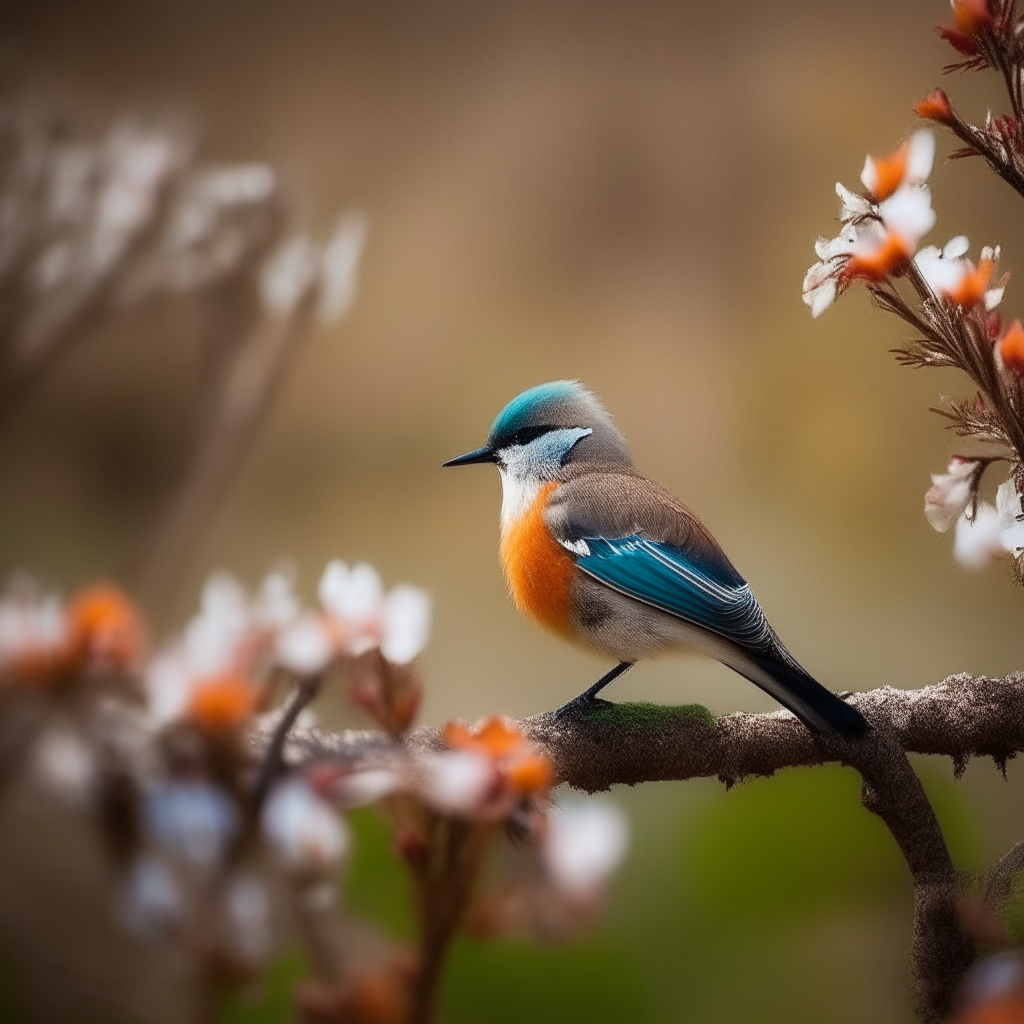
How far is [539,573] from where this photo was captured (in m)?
0.76

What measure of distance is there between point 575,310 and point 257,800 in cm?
94

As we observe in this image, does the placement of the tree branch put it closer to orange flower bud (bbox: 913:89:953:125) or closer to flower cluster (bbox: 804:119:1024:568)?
flower cluster (bbox: 804:119:1024:568)

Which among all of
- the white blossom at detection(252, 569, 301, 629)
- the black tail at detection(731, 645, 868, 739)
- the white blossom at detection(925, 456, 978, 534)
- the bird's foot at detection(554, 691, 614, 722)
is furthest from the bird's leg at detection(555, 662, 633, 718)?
the white blossom at detection(252, 569, 301, 629)

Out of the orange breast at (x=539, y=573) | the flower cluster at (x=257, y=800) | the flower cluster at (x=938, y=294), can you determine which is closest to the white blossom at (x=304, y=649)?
the flower cluster at (x=257, y=800)

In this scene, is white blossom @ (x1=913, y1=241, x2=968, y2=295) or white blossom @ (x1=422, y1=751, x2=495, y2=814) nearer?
white blossom @ (x1=422, y1=751, x2=495, y2=814)

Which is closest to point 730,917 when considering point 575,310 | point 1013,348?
point 1013,348

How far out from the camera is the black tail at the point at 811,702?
60 cm

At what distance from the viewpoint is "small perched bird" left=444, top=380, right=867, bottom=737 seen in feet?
2.26

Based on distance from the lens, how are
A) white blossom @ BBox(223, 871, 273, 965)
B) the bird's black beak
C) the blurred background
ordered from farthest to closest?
1. the blurred background
2. the bird's black beak
3. white blossom @ BBox(223, 871, 273, 965)

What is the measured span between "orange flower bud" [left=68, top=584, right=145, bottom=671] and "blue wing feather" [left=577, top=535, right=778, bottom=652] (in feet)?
1.36

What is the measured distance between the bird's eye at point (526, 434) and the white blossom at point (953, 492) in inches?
11.6

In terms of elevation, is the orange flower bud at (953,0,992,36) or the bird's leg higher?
the orange flower bud at (953,0,992,36)

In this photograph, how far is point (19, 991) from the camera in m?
0.39

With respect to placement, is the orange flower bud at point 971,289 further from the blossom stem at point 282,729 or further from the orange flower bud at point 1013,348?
the blossom stem at point 282,729
